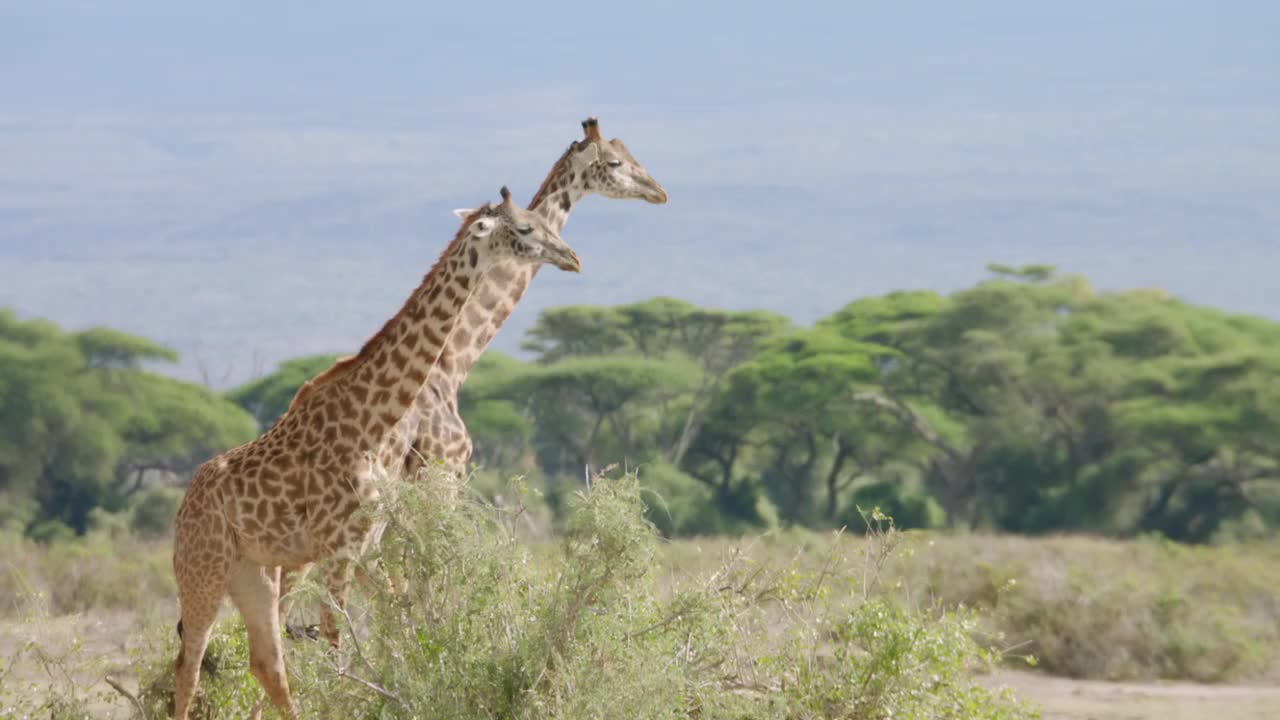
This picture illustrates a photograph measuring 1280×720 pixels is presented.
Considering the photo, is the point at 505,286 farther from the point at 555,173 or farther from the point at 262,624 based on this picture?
the point at 262,624

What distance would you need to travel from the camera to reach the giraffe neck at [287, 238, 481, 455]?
6141 millimetres

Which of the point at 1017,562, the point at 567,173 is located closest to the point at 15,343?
the point at 1017,562

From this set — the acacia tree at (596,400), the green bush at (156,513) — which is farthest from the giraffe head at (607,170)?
the acacia tree at (596,400)

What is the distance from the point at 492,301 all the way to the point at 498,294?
0.04 meters

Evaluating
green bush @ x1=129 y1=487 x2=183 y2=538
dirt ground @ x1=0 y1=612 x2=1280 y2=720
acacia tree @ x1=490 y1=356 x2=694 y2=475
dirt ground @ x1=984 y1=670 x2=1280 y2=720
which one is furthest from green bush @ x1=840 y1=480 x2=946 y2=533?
dirt ground @ x1=0 y1=612 x2=1280 y2=720

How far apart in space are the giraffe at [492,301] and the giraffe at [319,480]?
0.36m

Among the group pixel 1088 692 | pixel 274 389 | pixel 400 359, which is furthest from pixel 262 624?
pixel 274 389

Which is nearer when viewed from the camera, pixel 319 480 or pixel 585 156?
pixel 319 480

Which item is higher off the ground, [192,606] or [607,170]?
[607,170]

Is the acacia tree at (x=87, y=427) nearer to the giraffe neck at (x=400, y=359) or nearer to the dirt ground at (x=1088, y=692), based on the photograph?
the dirt ground at (x=1088, y=692)

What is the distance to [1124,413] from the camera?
30828 millimetres

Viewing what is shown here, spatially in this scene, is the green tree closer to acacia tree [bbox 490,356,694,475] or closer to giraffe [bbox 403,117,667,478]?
acacia tree [bbox 490,356,694,475]

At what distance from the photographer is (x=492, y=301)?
6992 mm

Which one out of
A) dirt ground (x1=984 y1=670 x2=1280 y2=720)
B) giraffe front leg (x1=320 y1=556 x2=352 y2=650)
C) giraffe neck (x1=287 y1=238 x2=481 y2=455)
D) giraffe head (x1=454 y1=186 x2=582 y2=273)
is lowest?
dirt ground (x1=984 y1=670 x2=1280 y2=720)
